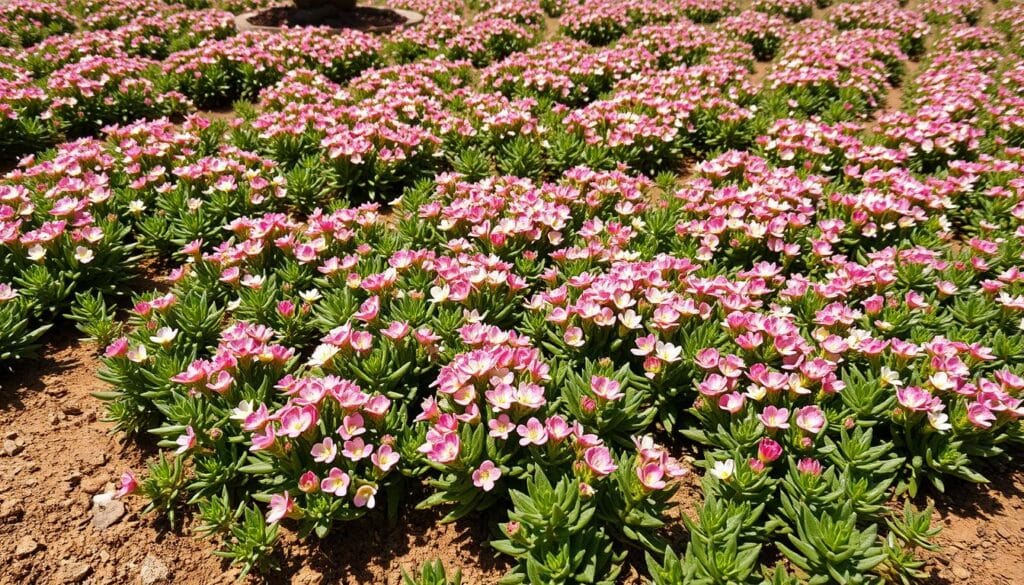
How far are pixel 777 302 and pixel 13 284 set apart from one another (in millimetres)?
5810

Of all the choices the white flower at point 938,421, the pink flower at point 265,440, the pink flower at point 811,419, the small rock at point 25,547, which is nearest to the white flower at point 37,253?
the small rock at point 25,547

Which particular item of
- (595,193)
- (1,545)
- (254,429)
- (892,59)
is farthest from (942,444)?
(892,59)

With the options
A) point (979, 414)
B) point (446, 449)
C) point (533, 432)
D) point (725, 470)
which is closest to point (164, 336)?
point (446, 449)

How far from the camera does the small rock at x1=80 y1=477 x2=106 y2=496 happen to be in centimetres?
331

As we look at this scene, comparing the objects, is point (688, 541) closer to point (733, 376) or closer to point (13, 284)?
point (733, 376)

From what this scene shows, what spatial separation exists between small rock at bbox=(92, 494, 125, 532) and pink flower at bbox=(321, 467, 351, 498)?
1244 millimetres

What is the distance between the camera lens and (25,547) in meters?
2.97

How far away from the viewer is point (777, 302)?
431cm

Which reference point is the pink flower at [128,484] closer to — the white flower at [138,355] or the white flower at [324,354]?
the white flower at [138,355]

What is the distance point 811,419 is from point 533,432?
150 cm

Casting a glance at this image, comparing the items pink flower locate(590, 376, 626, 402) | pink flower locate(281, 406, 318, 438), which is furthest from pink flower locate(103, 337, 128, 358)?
pink flower locate(590, 376, 626, 402)

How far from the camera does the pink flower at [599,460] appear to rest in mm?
2848

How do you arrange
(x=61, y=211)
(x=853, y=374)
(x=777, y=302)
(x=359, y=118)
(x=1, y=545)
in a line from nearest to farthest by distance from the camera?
1. (x=1, y=545)
2. (x=853, y=374)
3. (x=777, y=302)
4. (x=61, y=211)
5. (x=359, y=118)

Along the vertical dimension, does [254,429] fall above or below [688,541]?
above
